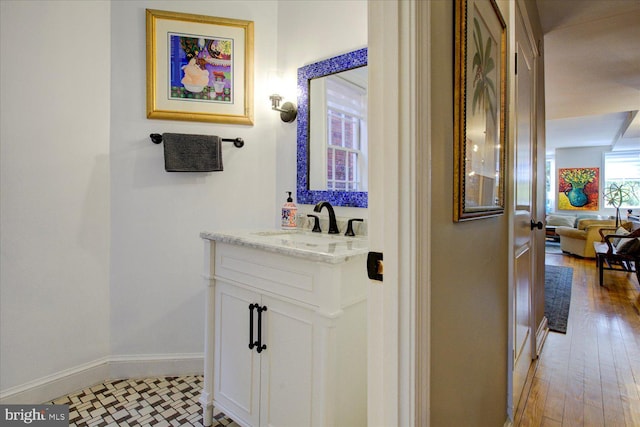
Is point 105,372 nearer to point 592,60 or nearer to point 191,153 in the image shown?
point 191,153

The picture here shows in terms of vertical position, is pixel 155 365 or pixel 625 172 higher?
pixel 625 172

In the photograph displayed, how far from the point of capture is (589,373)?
7.14 feet

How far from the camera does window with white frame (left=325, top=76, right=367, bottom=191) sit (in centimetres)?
184

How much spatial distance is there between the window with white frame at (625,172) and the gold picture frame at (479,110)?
360 inches

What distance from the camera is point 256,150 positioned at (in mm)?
2299

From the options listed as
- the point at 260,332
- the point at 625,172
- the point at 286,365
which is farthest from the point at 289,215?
the point at 625,172

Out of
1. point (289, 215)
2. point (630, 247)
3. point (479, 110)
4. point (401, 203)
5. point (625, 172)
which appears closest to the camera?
point (401, 203)

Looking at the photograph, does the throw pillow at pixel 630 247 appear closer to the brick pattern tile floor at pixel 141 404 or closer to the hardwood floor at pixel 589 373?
the hardwood floor at pixel 589 373

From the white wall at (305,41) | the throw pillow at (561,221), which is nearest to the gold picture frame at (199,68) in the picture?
the white wall at (305,41)

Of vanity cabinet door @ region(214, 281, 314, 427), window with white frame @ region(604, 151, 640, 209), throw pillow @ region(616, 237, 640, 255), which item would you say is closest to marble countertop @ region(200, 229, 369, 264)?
vanity cabinet door @ region(214, 281, 314, 427)

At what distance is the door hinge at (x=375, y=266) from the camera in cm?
76

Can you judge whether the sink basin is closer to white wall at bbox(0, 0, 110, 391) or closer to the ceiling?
white wall at bbox(0, 0, 110, 391)

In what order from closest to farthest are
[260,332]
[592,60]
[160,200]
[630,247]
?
1. [260,332]
2. [160,200]
3. [592,60]
4. [630,247]

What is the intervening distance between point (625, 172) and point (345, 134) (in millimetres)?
9435
